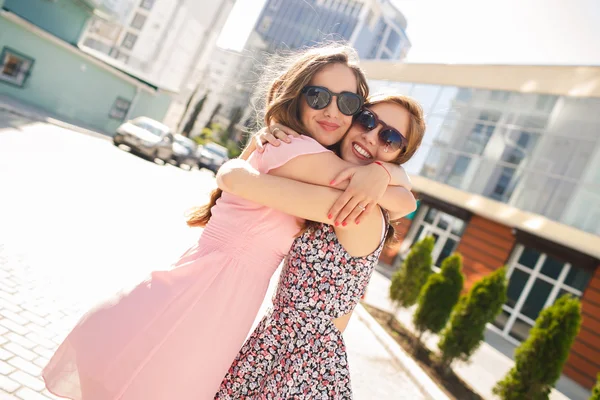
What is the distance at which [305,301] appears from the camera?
1.72 metres

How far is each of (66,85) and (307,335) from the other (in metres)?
22.6

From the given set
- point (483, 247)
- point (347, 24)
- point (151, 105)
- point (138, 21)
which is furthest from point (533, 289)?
point (347, 24)

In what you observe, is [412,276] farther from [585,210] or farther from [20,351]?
[585,210]

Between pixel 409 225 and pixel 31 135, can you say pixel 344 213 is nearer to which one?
pixel 31 135

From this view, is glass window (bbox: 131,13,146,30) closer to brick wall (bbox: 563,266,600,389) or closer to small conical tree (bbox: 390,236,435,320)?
small conical tree (bbox: 390,236,435,320)

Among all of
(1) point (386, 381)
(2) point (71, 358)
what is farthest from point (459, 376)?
(2) point (71, 358)

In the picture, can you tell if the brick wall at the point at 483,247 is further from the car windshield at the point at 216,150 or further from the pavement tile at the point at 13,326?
the car windshield at the point at 216,150

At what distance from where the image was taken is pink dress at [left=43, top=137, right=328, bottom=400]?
1564mm

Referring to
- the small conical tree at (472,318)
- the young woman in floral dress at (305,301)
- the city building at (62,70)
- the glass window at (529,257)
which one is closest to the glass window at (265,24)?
the city building at (62,70)

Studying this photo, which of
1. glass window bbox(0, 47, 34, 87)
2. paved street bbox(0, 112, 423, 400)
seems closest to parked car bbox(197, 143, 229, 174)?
glass window bbox(0, 47, 34, 87)

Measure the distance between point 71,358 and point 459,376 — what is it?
7.03 m

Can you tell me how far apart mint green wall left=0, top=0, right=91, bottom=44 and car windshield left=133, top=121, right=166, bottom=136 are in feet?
→ 18.1

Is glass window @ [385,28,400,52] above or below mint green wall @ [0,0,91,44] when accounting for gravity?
above

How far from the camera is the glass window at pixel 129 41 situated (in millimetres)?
54188
